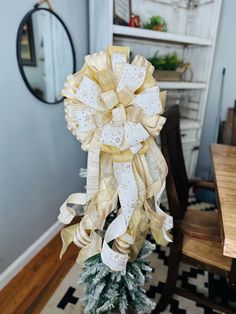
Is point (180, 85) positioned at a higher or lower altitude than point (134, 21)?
lower

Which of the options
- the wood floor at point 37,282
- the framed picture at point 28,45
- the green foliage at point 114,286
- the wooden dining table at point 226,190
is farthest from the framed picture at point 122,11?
the wood floor at point 37,282

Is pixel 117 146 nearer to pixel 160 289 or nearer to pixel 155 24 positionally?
pixel 160 289

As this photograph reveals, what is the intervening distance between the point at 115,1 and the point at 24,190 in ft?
4.63

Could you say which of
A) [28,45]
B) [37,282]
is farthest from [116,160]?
[37,282]

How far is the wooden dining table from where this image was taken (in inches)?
28.9

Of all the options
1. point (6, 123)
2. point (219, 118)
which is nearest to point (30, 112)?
point (6, 123)

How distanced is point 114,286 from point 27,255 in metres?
0.93

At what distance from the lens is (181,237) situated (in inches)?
43.8

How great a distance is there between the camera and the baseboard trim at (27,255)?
4.72 ft

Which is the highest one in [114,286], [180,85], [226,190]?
[180,85]

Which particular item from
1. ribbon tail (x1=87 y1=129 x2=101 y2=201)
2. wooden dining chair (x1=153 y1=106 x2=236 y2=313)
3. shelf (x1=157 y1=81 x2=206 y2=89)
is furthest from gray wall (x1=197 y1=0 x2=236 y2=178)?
ribbon tail (x1=87 y1=129 x2=101 y2=201)

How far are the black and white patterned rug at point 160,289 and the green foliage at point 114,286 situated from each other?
14.6 inches

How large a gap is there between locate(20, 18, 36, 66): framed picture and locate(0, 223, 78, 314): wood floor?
1.29m

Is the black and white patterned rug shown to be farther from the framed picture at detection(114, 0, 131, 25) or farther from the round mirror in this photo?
the framed picture at detection(114, 0, 131, 25)
